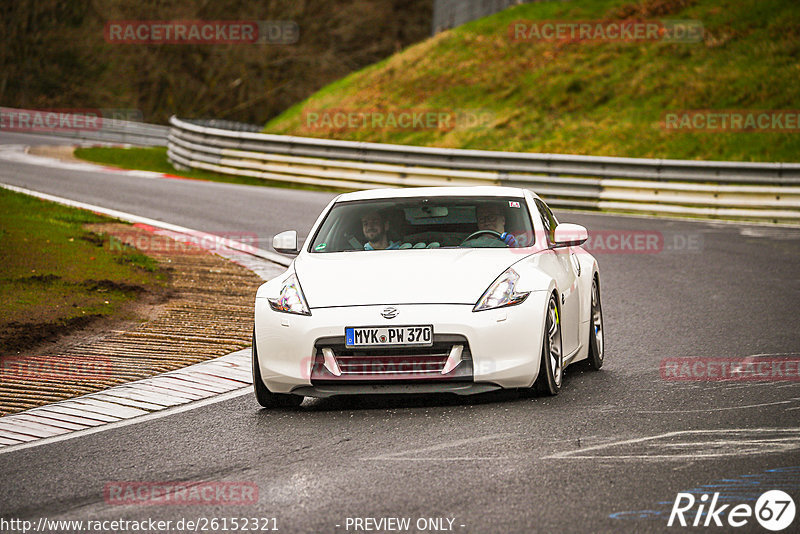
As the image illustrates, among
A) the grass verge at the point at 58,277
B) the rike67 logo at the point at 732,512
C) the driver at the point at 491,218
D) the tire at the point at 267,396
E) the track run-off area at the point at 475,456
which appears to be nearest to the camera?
the rike67 logo at the point at 732,512

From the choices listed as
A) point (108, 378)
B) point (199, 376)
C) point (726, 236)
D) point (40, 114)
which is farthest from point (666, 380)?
point (40, 114)

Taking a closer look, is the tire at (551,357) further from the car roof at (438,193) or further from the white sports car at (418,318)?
the car roof at (438,193)

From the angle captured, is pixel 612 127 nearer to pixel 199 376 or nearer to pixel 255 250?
pixel 255 250

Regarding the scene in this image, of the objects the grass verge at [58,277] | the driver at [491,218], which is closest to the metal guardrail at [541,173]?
the grass verge at [58,277]

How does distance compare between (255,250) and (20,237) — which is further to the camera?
(255,250)

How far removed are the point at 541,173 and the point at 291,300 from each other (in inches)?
633

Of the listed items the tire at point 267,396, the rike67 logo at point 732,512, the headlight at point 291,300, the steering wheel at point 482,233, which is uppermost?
the steering wheel at point 482,233

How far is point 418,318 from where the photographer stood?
7.07 meters

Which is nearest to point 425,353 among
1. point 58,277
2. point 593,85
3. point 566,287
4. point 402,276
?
→ point 402,276

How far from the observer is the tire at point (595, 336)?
8664 millimetres

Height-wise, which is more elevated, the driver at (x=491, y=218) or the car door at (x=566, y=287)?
the driver at (x=491, y=218)

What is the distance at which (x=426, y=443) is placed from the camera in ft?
20.9

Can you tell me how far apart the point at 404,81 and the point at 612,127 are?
9390 millimetres

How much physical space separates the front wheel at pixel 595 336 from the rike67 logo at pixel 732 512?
3489mm
